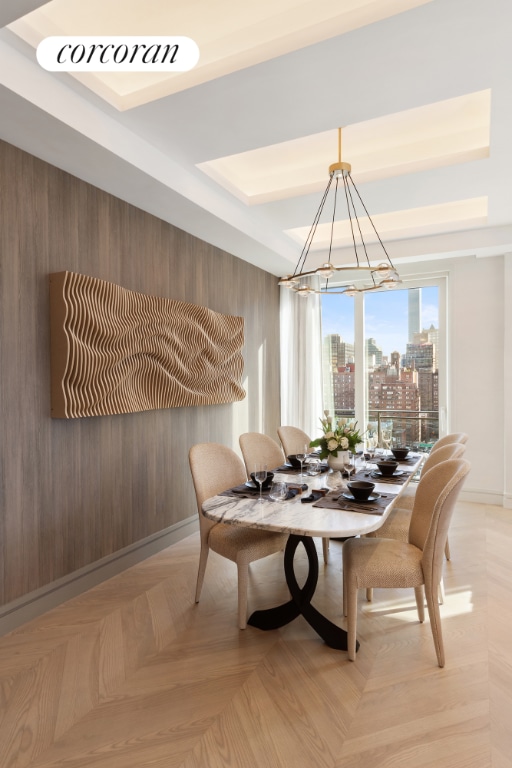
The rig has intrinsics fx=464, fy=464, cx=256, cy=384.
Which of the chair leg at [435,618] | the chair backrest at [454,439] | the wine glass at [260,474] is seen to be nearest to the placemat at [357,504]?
the wine glass at [260,474]

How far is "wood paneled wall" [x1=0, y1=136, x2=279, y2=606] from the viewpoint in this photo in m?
2.46

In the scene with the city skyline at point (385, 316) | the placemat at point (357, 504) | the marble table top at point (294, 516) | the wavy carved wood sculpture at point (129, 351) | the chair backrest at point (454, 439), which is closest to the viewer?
the marble table top at point (294, 516)

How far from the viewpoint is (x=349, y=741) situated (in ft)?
5.56

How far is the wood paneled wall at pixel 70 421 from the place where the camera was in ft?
8.05

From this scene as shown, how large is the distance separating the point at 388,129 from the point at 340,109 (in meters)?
0.75

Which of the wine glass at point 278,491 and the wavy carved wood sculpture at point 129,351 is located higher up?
the wavy carved wood sculpture at point 129,351

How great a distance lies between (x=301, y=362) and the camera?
18.0ft

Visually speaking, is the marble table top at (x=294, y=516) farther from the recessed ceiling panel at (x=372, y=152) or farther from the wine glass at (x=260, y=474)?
the recessed ceiling panel at (x=372, y=152)

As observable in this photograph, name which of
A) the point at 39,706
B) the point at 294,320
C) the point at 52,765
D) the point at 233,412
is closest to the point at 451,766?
the point at 52,765

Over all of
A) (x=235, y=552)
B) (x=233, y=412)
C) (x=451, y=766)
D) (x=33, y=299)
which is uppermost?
(x=33, y=299)

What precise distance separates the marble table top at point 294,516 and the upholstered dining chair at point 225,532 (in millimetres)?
155

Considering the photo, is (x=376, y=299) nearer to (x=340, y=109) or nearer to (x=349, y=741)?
(x=340, y=109)

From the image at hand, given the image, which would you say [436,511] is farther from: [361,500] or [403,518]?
[403,518]

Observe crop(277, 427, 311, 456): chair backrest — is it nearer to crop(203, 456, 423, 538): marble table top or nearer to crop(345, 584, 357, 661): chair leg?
crop(203, 456, 423, 538): marble table top
